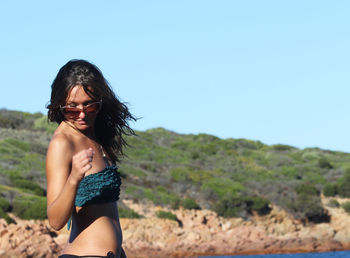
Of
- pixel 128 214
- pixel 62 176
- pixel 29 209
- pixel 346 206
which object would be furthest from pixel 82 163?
pixel 346 206

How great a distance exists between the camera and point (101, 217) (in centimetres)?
366

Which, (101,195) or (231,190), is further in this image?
(231,190)

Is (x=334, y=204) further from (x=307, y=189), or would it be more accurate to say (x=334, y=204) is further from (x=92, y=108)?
(x=92, y=108)

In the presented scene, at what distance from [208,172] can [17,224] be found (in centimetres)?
1736

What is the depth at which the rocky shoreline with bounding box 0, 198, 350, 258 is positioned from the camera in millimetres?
20812

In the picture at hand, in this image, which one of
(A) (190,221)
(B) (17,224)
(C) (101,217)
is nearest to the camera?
(C) (101,217)

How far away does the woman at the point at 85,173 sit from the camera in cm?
336

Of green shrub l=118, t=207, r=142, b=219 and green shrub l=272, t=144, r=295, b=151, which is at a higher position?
green shrub l=272, t=144, r=295, b=151

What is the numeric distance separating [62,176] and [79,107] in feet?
1.67

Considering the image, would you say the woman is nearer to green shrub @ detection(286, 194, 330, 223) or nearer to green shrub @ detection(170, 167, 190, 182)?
green shrub @ detection(286, 194, 330, 223)

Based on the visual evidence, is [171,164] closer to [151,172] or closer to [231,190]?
[151,172]

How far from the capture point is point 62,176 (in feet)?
11.2

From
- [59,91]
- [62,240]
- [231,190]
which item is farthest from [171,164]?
[59,91]

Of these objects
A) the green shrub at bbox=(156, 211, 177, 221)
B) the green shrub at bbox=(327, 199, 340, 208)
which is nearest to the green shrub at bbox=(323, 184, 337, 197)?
the green shrub at bbox=(327, 199, 340, 208)
